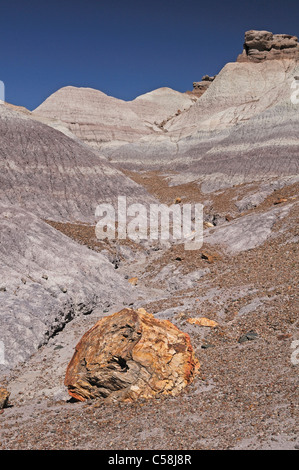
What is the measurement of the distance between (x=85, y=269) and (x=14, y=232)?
392 centimetres

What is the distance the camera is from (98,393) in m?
9.06

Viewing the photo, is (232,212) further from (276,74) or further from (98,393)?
(276,74)

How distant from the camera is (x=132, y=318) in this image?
964cm

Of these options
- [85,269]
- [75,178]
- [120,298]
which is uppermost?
[75,178]

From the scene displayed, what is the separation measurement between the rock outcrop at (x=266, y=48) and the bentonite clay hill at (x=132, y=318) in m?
58.6

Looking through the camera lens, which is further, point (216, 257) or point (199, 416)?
point (216, 257)

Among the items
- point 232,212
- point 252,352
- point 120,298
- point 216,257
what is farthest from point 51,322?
point 232,212

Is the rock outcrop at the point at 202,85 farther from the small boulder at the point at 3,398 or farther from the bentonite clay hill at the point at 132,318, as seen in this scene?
the small boulder at the point at 3,398

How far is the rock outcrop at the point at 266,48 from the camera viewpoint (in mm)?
87125

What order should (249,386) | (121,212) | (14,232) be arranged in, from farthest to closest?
(121,212) < (14,232) < (249,386)

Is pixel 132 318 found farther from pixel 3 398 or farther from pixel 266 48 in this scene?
pixel 266 48

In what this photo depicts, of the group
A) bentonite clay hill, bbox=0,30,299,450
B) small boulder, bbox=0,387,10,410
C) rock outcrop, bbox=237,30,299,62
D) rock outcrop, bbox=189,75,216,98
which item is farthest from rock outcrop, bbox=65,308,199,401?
rock outcrop, bbox=189,75,216,98

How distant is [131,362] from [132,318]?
1.18 m

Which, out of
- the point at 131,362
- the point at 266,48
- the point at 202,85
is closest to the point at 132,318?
the point at 131,362
